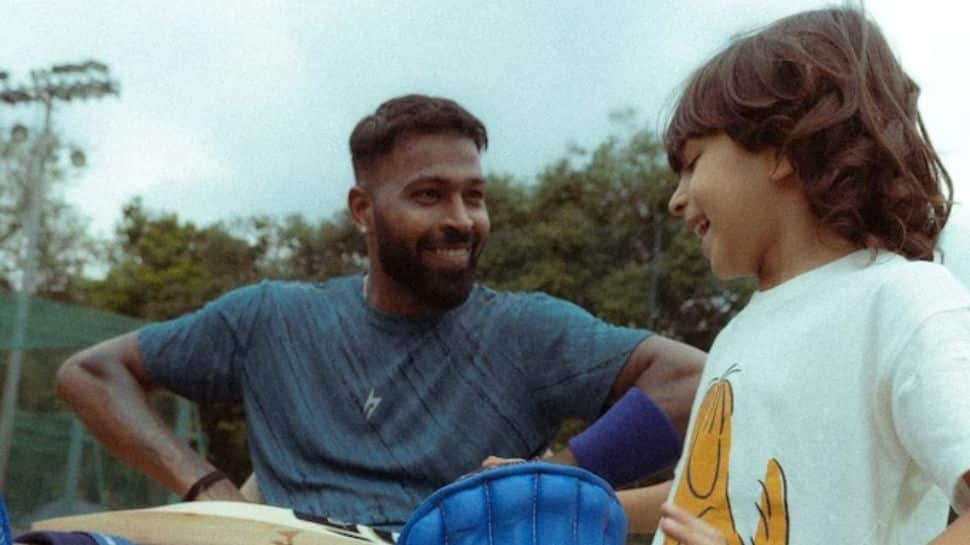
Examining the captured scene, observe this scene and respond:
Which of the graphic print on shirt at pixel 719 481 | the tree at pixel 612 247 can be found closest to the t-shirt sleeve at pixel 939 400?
the graphic print on shirt at pixel 719 481

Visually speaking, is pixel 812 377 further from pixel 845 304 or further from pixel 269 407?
pixel 269 407

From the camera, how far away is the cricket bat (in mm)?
1713

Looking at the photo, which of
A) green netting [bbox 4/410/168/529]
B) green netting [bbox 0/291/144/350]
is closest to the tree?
green netting [bbox 4/410/168/529]

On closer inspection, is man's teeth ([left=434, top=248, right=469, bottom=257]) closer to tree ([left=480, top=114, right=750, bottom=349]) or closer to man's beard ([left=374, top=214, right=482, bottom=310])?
man's beard ([left=374, top=214, right=482, bottom=310])

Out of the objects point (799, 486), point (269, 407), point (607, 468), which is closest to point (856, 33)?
point (799, 486)

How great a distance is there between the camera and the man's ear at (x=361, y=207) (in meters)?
2.72

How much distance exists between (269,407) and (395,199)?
437mm

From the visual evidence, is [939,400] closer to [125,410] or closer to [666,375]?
[666,375]

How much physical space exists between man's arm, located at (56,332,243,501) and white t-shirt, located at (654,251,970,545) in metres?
1.15

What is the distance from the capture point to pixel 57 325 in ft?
45.8

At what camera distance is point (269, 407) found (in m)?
2.52

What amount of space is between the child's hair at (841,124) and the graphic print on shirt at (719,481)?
218 mm

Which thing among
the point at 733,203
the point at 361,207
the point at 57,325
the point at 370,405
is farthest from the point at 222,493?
the point at 57,325

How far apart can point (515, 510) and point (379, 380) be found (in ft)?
4.15
